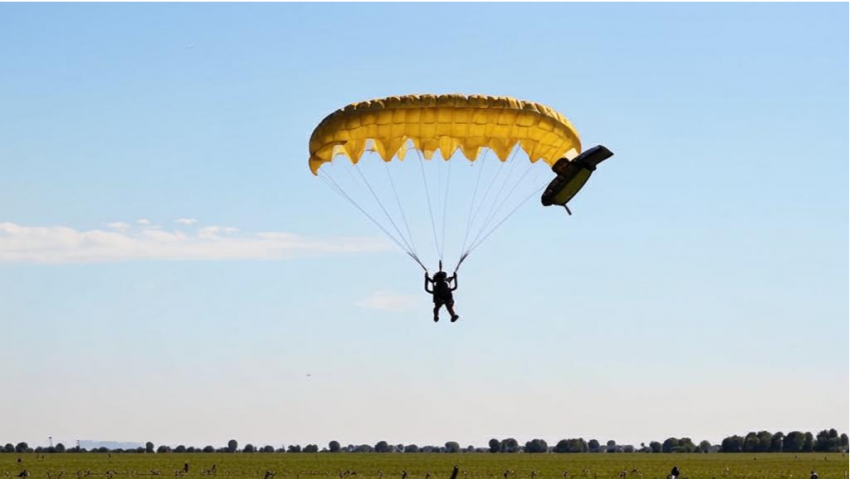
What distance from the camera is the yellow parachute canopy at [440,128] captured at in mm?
29141

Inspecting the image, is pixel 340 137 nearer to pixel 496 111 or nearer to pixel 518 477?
pixel 496 111

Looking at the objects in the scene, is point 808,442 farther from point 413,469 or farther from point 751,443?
point 413,469

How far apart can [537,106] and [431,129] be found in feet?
8.53

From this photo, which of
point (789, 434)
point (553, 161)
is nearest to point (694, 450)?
point (789, 434)

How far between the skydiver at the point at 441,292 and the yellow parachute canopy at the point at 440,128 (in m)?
2.99

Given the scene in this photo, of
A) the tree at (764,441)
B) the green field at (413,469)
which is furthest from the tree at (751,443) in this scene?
the green field at (413,469)

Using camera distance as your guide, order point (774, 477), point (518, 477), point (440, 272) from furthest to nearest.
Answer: point (774, 477) < point (518, 477) < point (440, 272)

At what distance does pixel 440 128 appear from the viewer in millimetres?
29375

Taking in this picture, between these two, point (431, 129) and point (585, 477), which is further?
point (585, 477)

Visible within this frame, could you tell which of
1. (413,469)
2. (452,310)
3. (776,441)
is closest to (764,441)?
(776,441)

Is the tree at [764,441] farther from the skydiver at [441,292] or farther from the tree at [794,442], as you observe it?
the skydiver at [441,292]

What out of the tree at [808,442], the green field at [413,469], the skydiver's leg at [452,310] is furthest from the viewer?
the tree at [808,442]

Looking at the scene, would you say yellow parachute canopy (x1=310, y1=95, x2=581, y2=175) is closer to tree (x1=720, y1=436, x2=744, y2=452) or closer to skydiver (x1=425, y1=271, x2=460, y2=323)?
skydiver (x1=425, y1=271, x2=460, y2=323)

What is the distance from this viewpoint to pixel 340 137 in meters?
29.5
